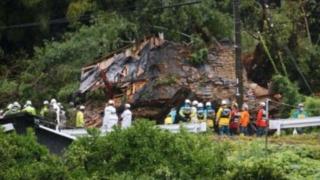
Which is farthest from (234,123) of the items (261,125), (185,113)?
(185,113)

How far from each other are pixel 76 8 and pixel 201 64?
291 inches

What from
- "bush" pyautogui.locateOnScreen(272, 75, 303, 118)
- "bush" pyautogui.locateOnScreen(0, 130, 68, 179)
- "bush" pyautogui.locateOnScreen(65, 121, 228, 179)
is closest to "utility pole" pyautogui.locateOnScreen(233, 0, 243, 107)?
"bush" pyautogui.locateOnScreen(272, 75, 303, 118)

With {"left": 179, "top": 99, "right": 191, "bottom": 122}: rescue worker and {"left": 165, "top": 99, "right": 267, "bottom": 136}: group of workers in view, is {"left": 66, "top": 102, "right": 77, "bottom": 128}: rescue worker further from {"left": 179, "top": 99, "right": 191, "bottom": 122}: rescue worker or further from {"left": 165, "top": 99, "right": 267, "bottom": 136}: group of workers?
{"left": 165, "top": 99, "right": 267, "bottom": 136}: group of workers

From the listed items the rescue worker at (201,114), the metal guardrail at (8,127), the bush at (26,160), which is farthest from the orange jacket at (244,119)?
the bush at (26,160)

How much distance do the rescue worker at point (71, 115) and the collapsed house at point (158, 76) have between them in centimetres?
187

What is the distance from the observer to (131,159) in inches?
511

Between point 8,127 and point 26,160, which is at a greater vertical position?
point 8,127

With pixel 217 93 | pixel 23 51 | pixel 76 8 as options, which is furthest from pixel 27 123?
pixel 23 51

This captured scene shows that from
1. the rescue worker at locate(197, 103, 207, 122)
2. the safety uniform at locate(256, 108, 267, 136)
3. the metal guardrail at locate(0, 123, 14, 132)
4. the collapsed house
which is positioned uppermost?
the collapsed house

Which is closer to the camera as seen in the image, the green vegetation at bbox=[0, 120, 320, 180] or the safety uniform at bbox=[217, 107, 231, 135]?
the green vegetation at bbox=[0, 120, 320, 180]

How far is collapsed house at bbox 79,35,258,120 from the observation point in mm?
33656

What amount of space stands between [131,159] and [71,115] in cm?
1834

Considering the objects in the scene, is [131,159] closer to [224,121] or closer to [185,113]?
[224,121]

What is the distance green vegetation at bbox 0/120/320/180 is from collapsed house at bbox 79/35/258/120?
1959cm
